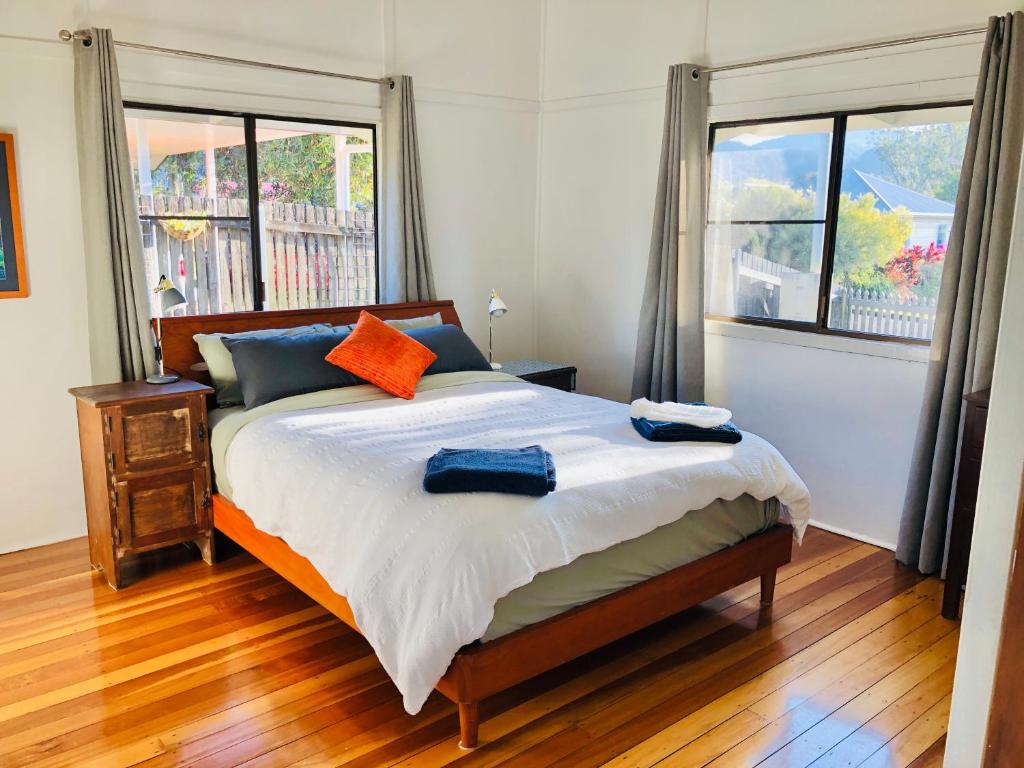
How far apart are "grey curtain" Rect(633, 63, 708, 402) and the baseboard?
0.93 metres

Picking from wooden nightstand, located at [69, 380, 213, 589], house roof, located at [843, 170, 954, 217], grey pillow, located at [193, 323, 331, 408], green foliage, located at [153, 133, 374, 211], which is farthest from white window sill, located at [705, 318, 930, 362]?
wooden nightstand, located at [69, 380, 213, 589]

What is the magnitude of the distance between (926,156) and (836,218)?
0.50 m

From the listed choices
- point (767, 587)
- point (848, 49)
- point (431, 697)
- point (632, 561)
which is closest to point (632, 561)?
point (632, 561)

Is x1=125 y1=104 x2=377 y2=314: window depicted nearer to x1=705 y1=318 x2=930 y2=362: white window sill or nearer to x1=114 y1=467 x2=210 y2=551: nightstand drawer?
x1=114 y1=467 x2=210 y2=551: nightstand drawer

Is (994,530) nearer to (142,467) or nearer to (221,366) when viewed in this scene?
(142,467)

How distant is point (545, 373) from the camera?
196 inches

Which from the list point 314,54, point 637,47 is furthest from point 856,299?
point 314,54

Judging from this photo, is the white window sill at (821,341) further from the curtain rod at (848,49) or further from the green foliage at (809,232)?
the curtain rod at (848,49)

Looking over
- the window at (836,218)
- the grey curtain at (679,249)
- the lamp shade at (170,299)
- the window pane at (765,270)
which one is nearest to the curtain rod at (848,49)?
the grey curtain at (679,249)

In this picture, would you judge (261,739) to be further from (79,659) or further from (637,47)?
(637,47)

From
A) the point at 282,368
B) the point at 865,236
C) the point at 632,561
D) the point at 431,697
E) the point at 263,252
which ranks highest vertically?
the point at 865,236

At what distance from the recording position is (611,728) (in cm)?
262

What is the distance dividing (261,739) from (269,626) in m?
0.74

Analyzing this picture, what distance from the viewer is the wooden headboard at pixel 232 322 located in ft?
13.3
